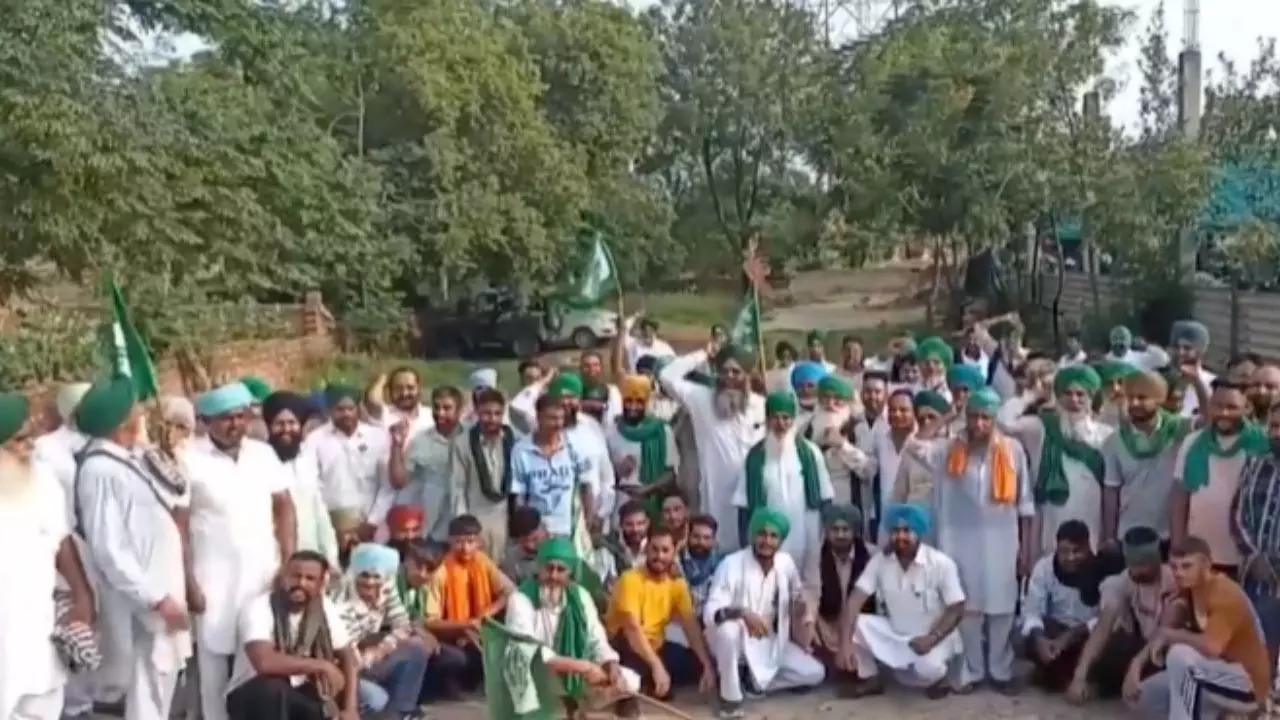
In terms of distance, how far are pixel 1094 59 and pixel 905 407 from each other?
1715cm

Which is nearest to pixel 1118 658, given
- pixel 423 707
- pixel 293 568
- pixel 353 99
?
pixel 423 707

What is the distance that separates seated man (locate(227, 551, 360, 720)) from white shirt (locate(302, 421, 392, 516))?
1.72 meters

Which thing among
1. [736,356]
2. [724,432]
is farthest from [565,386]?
[736,356]

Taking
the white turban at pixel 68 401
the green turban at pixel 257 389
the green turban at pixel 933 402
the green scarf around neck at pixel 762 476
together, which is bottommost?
the green scarf around neck at pixel 762 476

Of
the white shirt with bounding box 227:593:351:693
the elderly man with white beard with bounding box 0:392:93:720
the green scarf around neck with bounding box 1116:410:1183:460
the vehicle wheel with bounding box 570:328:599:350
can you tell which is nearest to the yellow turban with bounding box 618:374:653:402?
the green scarf around neck with bounding box 1116:410:1183:460

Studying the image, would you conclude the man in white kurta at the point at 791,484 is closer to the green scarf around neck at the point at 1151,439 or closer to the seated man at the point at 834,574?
the seated man at the point at 834,574

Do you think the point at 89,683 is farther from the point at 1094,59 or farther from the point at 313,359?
the point at 1094,59

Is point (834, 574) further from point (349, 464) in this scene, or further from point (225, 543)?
point (225, 543)

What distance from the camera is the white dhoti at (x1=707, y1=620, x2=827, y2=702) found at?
7.43m

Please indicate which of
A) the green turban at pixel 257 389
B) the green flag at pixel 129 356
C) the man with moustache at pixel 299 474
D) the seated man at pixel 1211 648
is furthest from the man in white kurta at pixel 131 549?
the seated man at pixel 1211 648

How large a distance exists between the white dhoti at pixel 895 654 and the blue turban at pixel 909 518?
453mm

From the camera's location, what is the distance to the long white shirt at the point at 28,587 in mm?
5492

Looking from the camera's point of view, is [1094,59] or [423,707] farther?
[1094,59]

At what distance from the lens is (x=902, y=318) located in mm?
33500
